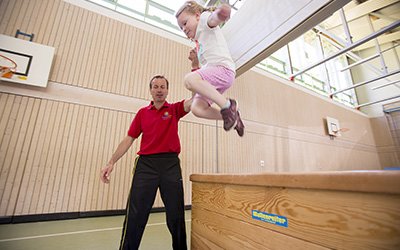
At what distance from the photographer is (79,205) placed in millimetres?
2922

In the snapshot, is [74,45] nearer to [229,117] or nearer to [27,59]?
[27,59]

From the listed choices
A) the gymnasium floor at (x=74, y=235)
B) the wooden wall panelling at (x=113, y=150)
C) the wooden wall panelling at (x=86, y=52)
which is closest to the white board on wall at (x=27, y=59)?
the wooden wall panelling at (x=86, y=52)

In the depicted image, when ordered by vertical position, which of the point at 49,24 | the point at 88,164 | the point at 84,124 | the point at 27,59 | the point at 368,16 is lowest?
the point at 88,164

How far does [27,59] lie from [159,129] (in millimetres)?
2845

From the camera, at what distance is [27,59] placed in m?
2.88

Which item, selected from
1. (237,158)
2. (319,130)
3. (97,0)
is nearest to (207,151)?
(237,158)

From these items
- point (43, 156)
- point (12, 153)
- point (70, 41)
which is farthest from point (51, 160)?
point (70, 41)

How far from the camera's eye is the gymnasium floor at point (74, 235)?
178cm

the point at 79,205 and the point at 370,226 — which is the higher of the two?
the point at 370,226

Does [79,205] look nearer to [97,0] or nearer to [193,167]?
[193,167]

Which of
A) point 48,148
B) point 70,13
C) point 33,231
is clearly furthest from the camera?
point 70,13

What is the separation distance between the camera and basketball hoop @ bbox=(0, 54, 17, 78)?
2.73 meters

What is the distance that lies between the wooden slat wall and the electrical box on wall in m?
3.63

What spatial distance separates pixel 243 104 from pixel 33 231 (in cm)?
474
